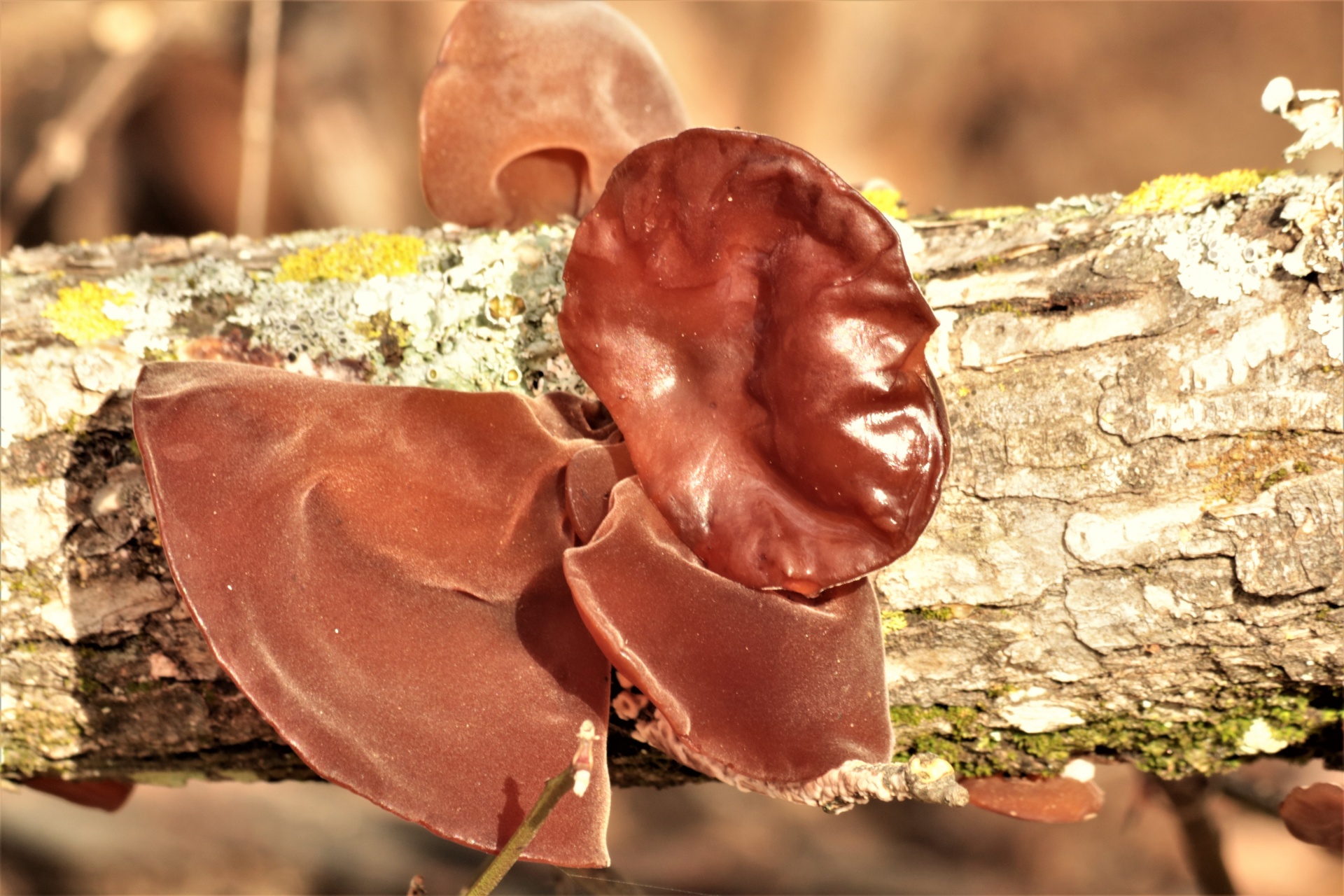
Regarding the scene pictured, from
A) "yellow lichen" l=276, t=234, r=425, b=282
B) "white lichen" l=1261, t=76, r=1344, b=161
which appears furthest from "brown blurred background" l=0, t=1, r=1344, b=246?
"white lichen" l=1261, t=76, r=1344, b=161

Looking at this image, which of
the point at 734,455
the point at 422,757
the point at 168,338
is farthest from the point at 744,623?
the point at 168,338

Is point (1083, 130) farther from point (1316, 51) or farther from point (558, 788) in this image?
point (558, 788)

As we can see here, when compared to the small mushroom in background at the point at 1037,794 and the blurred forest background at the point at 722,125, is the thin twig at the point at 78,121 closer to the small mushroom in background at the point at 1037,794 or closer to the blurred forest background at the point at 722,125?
the blurred forest background at the point at 722,125

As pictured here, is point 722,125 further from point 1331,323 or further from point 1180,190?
point 1331,323

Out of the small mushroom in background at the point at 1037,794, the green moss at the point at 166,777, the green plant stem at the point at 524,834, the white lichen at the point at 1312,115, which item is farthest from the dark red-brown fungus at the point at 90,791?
the white lichen at the point at 1312,115

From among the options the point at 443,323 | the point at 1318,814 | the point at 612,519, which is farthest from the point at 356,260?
the point at 1318,814
